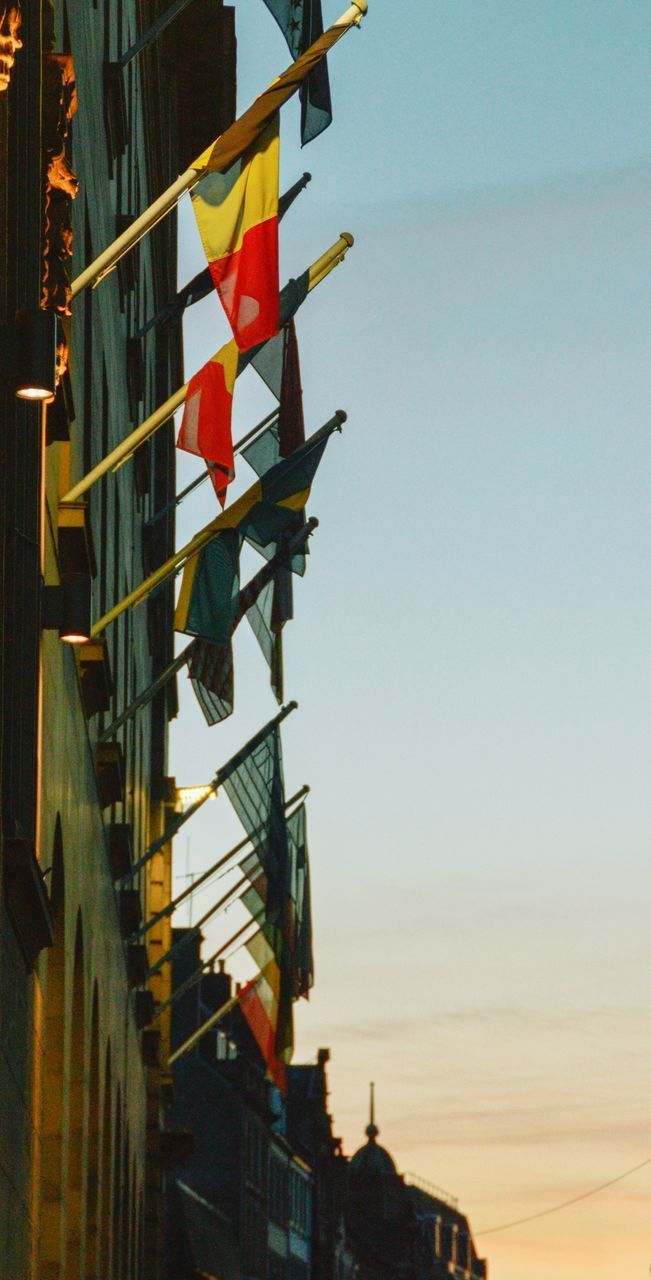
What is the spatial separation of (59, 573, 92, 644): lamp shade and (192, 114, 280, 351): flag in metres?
1.89

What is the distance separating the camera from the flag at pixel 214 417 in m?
16.4

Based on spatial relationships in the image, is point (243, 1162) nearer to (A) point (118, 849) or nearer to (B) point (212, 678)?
(A) point (118, 849)

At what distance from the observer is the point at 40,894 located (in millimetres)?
13961

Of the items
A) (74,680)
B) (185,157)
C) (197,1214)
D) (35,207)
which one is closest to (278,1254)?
(197,1214)

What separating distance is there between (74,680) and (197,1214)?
49.0 metres

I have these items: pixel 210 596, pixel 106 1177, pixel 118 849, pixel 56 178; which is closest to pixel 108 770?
pixel 118 849

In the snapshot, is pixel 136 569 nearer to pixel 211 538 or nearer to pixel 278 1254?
pixel 211 538

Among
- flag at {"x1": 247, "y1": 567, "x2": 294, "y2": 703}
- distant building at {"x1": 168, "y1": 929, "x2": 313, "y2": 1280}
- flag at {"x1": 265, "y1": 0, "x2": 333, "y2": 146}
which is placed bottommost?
flag at {"x1": 247, "y1": 567, "x2": 294, "y2": 703}

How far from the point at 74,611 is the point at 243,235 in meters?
2.68

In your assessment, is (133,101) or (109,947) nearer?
(109,947)

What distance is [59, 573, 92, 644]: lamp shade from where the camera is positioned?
15.9 metres

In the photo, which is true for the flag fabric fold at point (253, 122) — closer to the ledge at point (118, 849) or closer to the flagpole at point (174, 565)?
the flagpole at point (174, 565)

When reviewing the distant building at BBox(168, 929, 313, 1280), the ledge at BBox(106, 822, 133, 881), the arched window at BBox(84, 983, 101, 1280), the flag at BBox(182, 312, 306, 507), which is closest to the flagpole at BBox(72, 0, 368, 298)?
the flag at BBox(182, 312, 306, 507)

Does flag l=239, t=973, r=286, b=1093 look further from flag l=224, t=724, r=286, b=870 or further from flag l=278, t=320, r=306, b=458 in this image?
flag l=278, t=320, r=306, b=458
